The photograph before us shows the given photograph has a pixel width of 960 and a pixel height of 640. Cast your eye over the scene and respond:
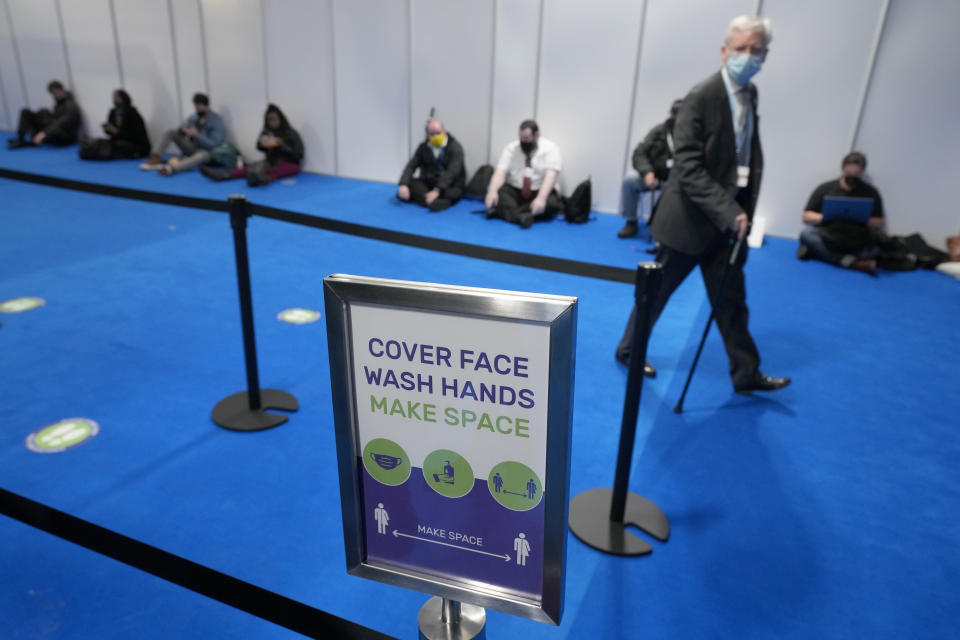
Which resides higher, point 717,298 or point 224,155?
point 717,298

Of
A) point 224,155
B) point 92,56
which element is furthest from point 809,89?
point 92,56

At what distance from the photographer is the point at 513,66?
797cm

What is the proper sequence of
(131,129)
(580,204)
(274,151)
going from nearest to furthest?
(580,204) → (274,151) → (131,129)

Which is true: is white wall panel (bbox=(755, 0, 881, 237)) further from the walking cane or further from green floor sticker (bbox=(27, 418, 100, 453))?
green floor sticker (bbox=(27, 418, 100, 453))

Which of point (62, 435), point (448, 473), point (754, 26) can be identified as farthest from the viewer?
point (754, 26)

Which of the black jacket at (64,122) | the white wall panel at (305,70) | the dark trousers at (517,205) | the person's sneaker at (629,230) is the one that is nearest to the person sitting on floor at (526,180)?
the dark trousers at (517,205)

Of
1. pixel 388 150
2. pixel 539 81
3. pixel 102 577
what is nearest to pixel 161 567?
pixel 102 577

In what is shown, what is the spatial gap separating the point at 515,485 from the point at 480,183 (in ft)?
24.9

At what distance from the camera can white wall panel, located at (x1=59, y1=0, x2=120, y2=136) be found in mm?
10594

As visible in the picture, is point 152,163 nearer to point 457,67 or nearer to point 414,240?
point 457,67

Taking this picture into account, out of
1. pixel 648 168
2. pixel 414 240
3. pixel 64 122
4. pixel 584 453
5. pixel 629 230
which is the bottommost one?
pixel 584 453

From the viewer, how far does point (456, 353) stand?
106cm

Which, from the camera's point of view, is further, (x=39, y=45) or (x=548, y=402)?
(x=39, y=45)

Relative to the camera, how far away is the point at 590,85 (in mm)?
7656
